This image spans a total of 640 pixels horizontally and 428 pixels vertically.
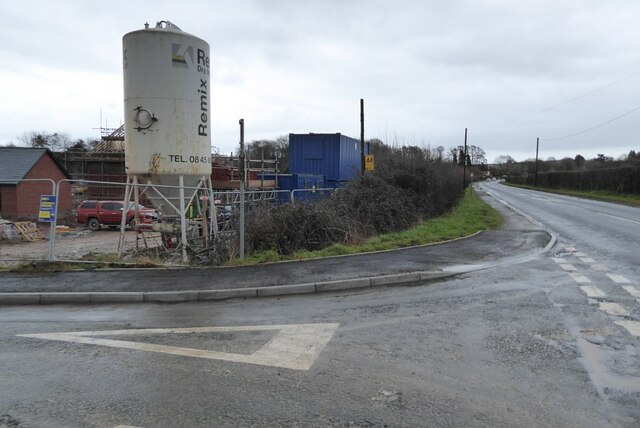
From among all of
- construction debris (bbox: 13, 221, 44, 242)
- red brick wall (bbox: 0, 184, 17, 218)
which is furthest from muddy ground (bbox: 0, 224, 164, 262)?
red brick wall (bbox: 0, 184, 17, 218)

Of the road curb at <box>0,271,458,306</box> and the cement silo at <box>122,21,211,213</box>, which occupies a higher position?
the cement silo at <box>122,21,211,213</box>

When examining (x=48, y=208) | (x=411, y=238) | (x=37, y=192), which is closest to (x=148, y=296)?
(x=48, y=208)

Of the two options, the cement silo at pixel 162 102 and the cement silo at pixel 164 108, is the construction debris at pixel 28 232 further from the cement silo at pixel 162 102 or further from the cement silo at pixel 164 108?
the cement silo at pixel 162 102

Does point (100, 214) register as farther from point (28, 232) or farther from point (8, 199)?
point (8, 199)

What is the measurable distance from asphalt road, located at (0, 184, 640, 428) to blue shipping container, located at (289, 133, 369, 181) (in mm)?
14085

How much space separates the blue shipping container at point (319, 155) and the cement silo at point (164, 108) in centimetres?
1056

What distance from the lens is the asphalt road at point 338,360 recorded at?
3.69 meters

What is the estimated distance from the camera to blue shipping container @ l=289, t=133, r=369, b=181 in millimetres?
21469

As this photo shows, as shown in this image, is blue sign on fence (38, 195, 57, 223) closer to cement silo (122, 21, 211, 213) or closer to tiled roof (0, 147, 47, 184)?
cement silo (122, 21, 211, 213)

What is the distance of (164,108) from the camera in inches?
428

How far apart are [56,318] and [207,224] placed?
6.10 meters

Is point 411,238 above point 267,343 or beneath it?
above

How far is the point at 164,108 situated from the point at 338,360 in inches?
325

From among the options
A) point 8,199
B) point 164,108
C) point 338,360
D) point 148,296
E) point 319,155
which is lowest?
point 148,296
